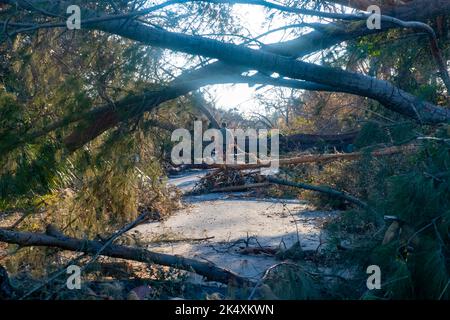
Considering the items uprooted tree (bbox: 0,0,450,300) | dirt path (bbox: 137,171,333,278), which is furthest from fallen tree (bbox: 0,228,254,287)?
uprooted tree (bbox: 0,0,450,300)

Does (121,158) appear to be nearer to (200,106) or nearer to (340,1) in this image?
(200,106)

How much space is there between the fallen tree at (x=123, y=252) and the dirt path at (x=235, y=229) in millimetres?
480

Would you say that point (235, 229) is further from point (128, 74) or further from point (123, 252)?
point (123, 252)

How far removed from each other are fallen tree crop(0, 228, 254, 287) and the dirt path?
0.48 meters

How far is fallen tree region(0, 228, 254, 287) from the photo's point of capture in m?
4.59

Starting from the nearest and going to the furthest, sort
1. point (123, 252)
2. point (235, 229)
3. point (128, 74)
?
point (123, 252) → point (128, 74) → point (235, 229)

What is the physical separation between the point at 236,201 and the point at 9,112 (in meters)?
5.37

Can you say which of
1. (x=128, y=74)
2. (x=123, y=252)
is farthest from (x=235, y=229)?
(x=123, y=252)

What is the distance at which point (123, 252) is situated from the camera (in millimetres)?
4824

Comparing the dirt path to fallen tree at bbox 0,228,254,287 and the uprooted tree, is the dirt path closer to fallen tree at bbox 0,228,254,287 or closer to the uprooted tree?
fallen tree at bbox 0,228,254,287

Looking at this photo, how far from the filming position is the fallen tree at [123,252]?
15.0 feet

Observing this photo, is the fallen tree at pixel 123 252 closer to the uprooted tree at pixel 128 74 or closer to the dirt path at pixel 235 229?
the dirt path at pixel 235 229

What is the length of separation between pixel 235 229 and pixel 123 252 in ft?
10.8

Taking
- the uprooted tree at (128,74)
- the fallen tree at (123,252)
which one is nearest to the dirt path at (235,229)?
the fallen tree at (123,252)
